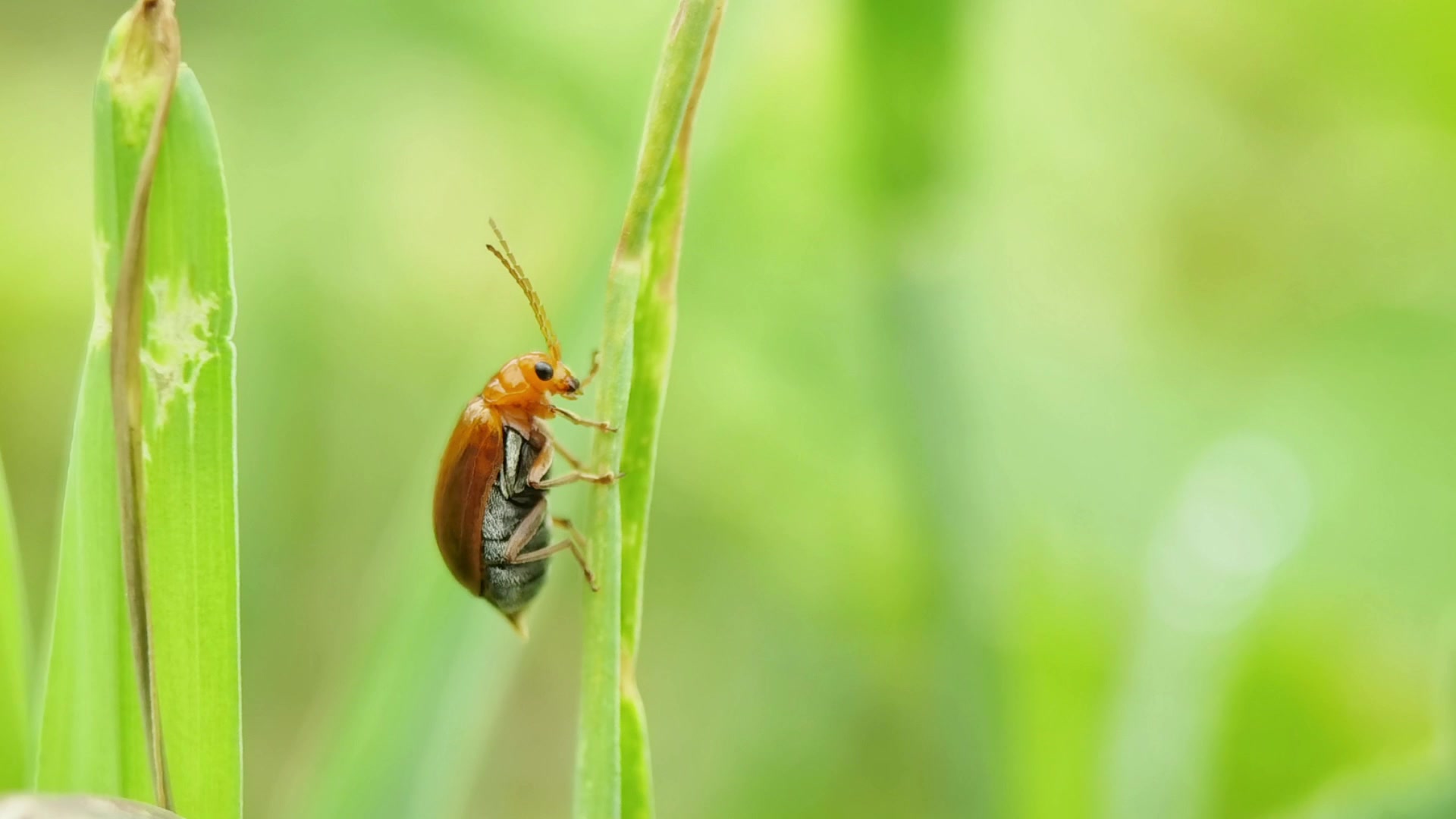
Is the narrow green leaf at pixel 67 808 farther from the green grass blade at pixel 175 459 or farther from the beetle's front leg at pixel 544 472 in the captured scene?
the beetle's front leg at pixel 544 472

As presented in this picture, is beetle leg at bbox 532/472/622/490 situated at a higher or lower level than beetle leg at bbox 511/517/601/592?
higher

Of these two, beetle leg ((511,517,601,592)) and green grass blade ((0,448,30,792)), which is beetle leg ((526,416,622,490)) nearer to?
beetle leg ((511,517,601,592))

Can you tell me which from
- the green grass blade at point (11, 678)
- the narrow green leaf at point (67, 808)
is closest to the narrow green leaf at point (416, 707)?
the green grass blade at point (11, 678)

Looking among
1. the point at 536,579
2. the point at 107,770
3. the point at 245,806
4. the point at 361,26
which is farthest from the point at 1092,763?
the point at 361,26

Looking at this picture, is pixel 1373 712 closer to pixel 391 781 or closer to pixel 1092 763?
pixel 1092 763

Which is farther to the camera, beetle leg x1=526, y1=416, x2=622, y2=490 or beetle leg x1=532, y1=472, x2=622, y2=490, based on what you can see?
beetle leg x1=526, y1=416, x2=622, y2=490

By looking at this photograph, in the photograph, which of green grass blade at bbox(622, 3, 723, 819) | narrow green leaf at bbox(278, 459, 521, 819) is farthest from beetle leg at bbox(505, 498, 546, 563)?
green grass blade at bbox(622, 3, 723, 819)

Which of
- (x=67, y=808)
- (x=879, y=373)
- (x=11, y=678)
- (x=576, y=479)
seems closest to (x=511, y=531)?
(x=576, y=479)
